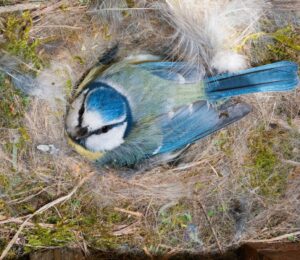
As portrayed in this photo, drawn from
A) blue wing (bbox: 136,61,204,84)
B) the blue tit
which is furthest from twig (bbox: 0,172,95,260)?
blue wing (bbox: 136,61,204,84)

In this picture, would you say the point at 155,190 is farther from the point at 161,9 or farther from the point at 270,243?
the point at 161,9

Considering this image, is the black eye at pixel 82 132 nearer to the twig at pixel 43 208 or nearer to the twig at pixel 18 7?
the twig at pixel 43 208

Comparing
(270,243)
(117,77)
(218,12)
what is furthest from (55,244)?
(218,12)

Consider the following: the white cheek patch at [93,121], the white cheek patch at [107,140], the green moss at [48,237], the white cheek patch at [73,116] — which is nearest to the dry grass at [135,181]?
the green moss at [48,237]

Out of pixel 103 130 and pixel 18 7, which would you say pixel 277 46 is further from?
pixel 18 7


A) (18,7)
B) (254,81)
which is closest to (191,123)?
(254,81)

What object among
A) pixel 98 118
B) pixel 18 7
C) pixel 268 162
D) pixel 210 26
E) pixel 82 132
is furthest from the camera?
pixel 268 162

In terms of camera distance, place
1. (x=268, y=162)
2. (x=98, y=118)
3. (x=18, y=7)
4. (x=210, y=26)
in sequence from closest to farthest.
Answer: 1. (x=98, y=118)
2. (x=18, y=7)
3. (x=210, y=26)
4. (x=268, y=162)
